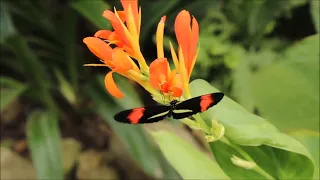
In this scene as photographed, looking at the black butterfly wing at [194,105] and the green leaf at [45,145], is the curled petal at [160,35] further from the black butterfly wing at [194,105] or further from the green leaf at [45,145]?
the green leaf at [45,145]

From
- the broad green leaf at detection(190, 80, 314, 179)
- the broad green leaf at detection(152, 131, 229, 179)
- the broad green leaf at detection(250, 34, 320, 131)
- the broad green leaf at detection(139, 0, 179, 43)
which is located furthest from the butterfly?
the broad green leaf at detection(139, 0, 179, 43)

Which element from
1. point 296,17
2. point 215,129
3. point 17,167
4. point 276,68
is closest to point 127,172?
point 17,167

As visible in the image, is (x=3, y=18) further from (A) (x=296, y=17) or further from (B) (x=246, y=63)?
(A) (x=296, y=17)

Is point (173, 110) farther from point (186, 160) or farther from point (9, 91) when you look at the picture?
A: point (9, 91)

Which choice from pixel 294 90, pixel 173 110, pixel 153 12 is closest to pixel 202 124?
pixel 173 110

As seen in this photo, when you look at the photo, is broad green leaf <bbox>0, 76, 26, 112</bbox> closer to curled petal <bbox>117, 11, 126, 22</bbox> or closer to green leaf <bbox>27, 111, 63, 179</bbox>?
green leaf <bbox>27, 111, 63, 179</bbox>
